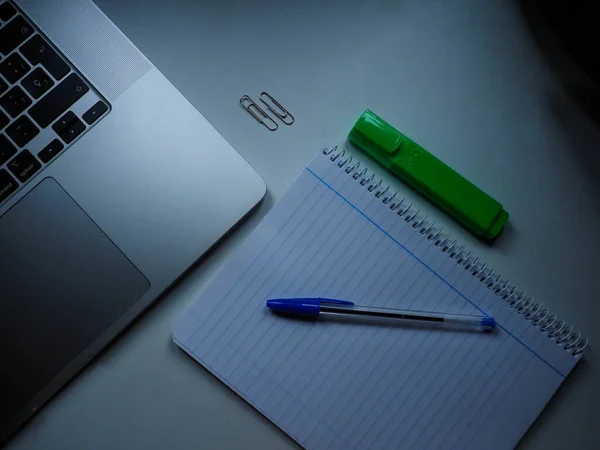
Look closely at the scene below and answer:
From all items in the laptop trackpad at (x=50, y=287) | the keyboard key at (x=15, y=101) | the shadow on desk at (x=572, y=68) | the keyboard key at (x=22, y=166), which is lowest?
the laptop trackpad at (x=50, y=287)

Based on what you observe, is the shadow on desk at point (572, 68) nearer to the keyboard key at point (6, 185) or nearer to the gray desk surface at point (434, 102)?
the gray desk surface at point (434, 102)

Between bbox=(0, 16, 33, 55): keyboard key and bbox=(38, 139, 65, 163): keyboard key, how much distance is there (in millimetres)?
106

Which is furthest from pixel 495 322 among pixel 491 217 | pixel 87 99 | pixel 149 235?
pixel 87 99

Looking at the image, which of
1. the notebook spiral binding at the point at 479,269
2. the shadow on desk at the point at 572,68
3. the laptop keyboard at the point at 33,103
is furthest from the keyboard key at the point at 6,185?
the shadow on desk at the point at 572,68

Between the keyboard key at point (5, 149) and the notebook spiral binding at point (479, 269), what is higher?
→ the notebook spiral binding at point (479, 269)

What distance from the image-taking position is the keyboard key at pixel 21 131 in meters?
0.66

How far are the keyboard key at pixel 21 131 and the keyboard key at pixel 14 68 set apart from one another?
0.14 ft

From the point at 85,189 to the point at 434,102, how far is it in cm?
41

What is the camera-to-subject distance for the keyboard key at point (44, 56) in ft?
2.22

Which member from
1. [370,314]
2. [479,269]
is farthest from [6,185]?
[479,269]

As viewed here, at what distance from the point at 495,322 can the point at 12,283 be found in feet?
1.68

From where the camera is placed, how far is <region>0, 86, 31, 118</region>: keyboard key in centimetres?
66

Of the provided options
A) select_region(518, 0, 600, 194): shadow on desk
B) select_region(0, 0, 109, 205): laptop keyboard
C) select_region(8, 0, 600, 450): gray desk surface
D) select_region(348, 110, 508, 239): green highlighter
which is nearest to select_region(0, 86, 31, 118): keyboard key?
select_region(0, 0, 109, 205): laptop keyboard

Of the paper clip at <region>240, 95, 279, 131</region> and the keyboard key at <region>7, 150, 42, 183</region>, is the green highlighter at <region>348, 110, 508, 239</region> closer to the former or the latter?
the paper clip at <region>240, 95, 279, 131</region>
